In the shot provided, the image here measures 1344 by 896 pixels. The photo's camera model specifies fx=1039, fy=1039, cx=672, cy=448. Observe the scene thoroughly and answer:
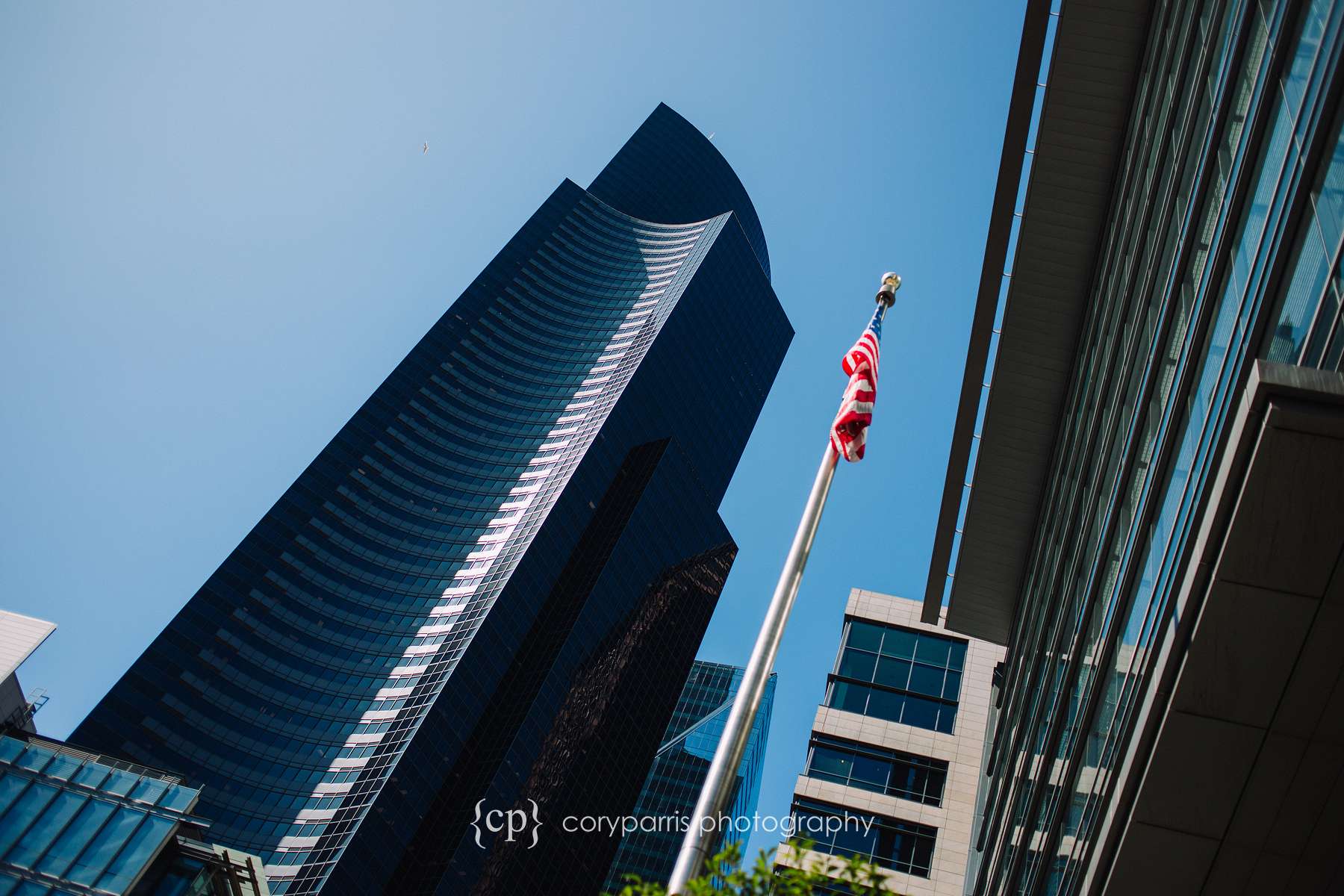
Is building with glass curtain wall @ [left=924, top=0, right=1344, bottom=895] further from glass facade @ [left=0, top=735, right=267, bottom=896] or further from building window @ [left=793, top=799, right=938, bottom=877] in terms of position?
glass facade @ [left=0, top=735, right=267, bottom=896]

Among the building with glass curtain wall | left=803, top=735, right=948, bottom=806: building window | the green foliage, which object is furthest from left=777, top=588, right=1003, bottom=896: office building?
the green foliage

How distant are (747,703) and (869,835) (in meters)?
31.4

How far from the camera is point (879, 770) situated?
146 feet

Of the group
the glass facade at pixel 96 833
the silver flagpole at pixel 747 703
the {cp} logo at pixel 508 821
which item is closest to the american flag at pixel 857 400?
the silver flagpole at pixel 747 703

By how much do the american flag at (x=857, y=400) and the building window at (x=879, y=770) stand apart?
27.9 m

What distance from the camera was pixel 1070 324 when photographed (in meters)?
33.1

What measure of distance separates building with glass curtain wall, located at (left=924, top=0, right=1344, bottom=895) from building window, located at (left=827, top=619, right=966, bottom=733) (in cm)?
1353

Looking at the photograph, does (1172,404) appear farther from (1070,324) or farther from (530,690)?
(530,690)

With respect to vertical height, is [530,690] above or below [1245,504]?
above

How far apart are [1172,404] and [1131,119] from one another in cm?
1347

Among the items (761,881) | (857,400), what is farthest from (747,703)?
(857,400)

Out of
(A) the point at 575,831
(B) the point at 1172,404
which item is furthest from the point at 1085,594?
(A) the point at 575,831

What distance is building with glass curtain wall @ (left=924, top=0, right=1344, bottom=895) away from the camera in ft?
37.6

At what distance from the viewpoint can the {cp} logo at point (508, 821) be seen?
127 metres
